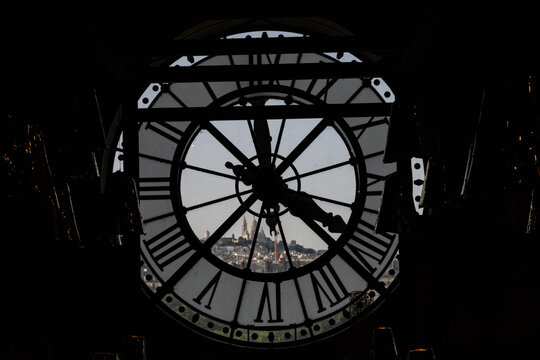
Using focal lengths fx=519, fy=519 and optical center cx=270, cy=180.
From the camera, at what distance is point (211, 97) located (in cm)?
401

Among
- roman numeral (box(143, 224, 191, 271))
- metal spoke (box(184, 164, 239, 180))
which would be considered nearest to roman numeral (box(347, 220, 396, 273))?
metal spoke (box(184, 164, 239, 180))

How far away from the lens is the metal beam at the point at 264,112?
2.50 m

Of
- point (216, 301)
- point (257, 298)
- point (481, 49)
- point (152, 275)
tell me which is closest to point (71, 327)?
point (152, 275)

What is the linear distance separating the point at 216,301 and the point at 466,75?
2564 mm

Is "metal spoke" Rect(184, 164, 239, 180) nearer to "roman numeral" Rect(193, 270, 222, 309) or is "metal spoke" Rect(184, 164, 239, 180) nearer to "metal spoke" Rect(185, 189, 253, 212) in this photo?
"metal spoke" Rect(185, 189, 253, 212)

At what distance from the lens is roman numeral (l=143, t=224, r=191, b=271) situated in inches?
153

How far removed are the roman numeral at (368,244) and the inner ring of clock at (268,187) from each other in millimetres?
546

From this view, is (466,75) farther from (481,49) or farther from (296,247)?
(296,247)

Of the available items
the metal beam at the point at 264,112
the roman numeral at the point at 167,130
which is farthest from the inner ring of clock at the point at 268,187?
the metal beam at the point at 264,112

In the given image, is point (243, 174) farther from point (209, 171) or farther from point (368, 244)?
point (368, 244)

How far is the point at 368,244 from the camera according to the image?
3924 millimetres

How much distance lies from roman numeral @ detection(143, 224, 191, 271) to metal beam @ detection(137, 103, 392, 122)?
136 cm

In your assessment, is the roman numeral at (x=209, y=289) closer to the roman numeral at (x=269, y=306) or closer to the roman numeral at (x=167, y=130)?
the roman numeral at (x=269, y=306)

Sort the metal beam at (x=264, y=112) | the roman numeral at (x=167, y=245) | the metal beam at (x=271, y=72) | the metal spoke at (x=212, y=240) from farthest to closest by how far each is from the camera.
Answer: the roman numeral at (x=167, y=245) → the metal spoke at (x=212, y=240) → the metal beam at (x=264, y=112) → the metal beam at (x=271, y=72)
